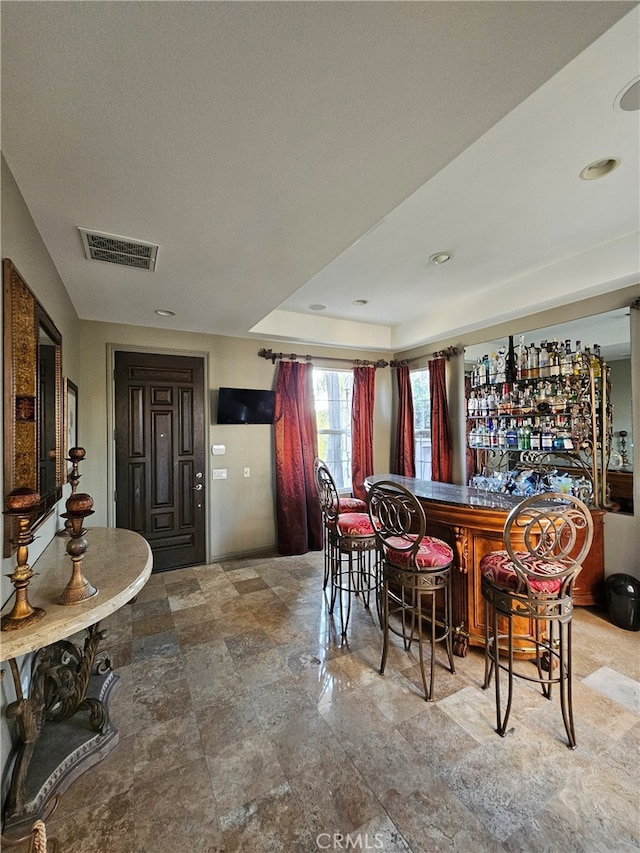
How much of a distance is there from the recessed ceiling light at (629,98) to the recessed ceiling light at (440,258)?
1399mm

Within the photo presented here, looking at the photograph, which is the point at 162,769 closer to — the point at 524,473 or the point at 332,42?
the point at 332,42

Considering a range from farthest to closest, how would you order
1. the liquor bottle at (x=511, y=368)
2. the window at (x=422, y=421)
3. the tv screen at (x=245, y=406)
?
the window at (x=422, y=421) → the tv screen at (x=245, y=406) → the liquor bottle at (x=511, y=368)

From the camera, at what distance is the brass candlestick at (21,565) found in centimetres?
113

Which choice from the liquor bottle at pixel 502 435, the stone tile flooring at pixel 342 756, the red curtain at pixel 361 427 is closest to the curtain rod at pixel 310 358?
the red curtain at pixel 361 427

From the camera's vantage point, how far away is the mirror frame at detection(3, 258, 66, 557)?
1.35 meters

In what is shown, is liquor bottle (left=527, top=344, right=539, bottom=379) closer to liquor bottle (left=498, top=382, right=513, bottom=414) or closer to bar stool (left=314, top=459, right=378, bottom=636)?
liquor bottle (left=498, top=382, right=513, bottom=414)

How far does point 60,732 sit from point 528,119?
11.8 feet

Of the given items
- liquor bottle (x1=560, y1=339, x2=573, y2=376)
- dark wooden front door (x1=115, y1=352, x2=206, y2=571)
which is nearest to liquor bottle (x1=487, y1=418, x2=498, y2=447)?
liquor bottle (x1=560, y1=339, x2=573, y2=376)

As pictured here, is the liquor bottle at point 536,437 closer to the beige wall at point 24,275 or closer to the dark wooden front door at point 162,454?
the dark wooden front door at point 162,454

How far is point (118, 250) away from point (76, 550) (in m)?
1.74

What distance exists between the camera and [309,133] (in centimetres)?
128

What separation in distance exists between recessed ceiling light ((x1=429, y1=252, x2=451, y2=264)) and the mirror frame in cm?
278

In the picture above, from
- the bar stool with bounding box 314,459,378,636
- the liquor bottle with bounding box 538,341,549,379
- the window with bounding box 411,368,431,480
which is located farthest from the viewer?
the window with bounding box 411,368,431,480

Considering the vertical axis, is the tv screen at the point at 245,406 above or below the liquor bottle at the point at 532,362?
below
